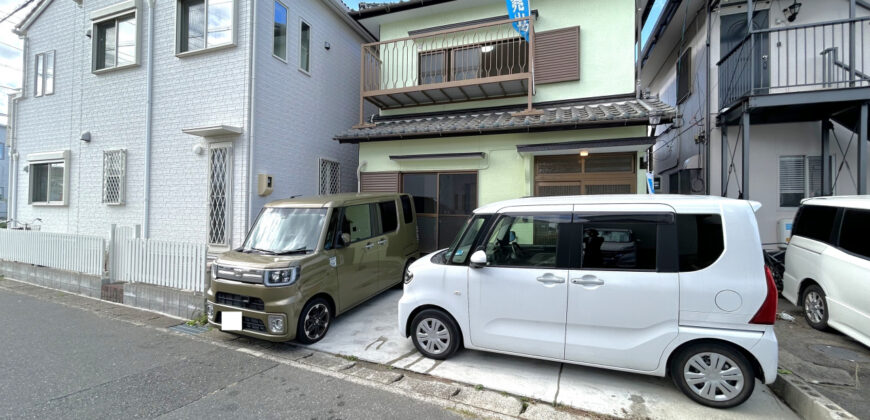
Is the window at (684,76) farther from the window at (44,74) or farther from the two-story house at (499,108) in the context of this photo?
the window at (44,74)

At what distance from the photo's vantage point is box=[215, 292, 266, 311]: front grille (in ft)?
13.4

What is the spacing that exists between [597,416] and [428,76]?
7.78 m

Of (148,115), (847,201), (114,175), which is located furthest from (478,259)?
(114,175)

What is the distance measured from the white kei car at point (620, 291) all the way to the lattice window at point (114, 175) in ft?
27.3

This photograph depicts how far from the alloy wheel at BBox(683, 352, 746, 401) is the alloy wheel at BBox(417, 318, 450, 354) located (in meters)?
2.21

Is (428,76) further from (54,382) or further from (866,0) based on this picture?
(866,0)

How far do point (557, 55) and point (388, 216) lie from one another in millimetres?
5063

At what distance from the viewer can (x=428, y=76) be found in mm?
8617

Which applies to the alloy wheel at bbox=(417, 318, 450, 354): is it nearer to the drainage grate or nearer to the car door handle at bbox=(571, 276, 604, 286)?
the car door handle at bbox=(571, 276, 604, 286)

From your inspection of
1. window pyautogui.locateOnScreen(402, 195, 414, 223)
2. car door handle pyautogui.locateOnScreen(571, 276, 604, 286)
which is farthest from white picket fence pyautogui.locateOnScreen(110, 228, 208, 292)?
car door handle pyautogui.locateOnScreen(571, 276, 604, 286)

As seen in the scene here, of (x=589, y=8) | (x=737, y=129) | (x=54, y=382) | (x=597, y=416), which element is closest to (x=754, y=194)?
(x=737, y=129)

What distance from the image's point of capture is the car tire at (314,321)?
414cm

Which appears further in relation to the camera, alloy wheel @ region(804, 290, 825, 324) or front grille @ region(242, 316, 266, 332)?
alloy wheel @ region(804, 290, 825, 324)

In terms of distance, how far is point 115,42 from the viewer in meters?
8.41
